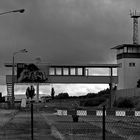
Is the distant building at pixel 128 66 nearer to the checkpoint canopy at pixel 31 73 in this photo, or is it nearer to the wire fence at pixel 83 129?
the checkpoint canopy at pixel 31 73

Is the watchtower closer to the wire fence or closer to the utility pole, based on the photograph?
the utility pole

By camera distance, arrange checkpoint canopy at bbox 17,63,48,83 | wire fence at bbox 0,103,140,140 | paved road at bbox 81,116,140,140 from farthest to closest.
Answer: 1. checkpoint canopy at bbox 17,63,48,83
2. paved road at bbox 81,116,140,140
3. wire fence at bbox 0,103,140,140

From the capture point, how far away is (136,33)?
419 feet

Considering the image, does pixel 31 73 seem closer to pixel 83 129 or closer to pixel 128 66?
pixel 128 66

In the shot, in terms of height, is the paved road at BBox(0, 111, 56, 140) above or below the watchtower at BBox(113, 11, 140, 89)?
below

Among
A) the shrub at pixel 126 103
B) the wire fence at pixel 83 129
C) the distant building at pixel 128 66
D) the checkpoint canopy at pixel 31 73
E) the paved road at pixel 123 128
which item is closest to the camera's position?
the wire fence at pixel 83 129

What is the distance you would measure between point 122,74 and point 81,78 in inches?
511

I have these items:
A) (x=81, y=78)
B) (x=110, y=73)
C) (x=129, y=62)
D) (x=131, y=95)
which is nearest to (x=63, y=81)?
(x=81, y=78)

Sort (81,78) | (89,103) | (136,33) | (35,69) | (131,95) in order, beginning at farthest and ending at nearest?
(136,33) < (35,69) < (81,78) < (89,103) < (131,95)

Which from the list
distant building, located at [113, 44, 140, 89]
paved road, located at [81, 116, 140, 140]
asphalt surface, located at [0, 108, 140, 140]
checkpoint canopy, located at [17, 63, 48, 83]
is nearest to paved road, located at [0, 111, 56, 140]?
asphalt surface, located at [0, 108, 140, 140]

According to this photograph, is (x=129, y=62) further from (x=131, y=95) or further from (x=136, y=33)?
(x=131, y=95)

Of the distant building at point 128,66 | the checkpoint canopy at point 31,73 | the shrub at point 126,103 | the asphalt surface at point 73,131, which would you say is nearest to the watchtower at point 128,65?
the distant building at point 128,66

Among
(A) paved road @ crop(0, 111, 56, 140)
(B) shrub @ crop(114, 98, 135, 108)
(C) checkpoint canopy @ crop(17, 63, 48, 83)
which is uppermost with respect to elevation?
(C) checkpoint canopy @ crop(17, 63, 48, 83)

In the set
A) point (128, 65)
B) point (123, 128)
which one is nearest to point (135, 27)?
point (128, 65)
